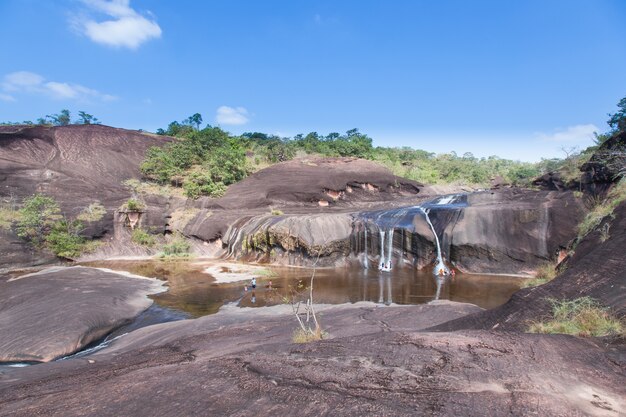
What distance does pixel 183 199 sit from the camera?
34.2 m

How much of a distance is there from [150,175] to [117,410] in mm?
42260

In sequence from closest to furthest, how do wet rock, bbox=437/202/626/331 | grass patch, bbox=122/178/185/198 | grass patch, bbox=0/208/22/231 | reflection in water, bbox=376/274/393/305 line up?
1. wet rock, bbox=437/202/626/331
2. reflection in water, bbox=376/274/393/305
3. grass patch, bbox=0/208/22/231
4. grass patch, bbox=122/178/185/198

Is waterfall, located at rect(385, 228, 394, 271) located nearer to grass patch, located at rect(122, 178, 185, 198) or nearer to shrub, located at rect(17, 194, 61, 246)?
grass patch, located at rect(122, 178, 185, 198)

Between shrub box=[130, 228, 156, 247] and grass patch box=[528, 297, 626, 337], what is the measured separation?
2794cm

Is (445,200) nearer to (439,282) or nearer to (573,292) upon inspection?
(439,282)

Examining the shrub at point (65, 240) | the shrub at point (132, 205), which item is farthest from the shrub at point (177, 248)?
the shrub at point (65, 240)

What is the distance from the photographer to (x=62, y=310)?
41.5ft

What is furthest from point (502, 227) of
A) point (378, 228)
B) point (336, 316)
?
point (336, 316)

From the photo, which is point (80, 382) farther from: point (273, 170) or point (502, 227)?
point (273, 170)

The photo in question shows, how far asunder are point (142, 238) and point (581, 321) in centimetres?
2894

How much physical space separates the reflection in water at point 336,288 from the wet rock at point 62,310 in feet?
5.22

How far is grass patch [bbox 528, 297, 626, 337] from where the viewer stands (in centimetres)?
569

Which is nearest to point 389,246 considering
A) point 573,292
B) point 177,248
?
point 177,248

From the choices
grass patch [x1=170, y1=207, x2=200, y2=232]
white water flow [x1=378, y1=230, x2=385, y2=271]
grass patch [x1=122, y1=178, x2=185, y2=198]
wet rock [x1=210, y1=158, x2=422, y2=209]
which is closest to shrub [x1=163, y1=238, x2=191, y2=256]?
grass patch [x1=170, y1=207, x2=200, y2=232]
